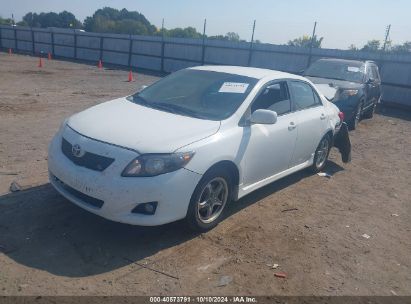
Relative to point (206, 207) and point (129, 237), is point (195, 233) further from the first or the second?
point (129, 237)

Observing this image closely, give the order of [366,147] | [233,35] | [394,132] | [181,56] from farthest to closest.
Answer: [233,35] → [181,56] → [394,132] → [366,147]

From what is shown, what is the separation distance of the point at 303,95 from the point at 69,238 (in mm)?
3730

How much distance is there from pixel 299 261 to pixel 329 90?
608 centimetres

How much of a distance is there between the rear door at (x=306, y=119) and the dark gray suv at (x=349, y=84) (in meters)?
3.10

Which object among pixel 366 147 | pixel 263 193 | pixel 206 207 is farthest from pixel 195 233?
pixel 366 147

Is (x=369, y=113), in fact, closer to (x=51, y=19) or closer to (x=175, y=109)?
(x=175, y=109)

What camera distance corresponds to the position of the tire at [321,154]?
6074 millimetres

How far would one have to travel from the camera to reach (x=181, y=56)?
2345cm

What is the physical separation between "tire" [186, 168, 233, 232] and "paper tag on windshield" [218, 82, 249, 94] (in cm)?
108

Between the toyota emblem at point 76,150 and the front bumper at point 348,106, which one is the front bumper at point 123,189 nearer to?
the toyota emblem at point 76,150

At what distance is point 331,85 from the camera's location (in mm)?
9250

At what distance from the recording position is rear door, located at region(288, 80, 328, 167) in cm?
525

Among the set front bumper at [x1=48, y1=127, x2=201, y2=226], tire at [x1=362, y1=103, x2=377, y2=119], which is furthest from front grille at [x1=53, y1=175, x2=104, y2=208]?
tire at [x1=362, y1=103, x2=377, y2=119]

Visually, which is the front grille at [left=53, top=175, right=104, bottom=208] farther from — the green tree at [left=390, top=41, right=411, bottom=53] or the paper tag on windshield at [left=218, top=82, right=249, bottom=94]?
the green tree at [left=390, top=41, right=411, bottom=53]
